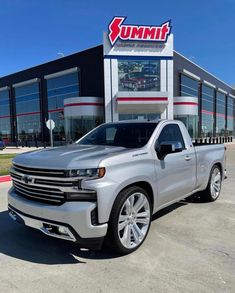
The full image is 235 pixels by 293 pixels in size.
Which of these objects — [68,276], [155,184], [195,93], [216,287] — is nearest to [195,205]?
[155,184]

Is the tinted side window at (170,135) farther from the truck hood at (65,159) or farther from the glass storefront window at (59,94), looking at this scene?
the glass storefront window at (59,94)

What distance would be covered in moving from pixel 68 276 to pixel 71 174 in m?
1.21

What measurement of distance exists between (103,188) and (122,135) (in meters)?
1.87

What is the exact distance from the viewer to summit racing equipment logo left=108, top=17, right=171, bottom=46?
34347mm

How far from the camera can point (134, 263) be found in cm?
367

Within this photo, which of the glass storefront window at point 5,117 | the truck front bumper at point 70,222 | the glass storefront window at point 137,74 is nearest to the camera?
the truck front bumper at point 70,222

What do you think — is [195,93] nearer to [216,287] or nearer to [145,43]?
[145,43]

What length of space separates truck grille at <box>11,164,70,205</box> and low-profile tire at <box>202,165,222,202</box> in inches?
153

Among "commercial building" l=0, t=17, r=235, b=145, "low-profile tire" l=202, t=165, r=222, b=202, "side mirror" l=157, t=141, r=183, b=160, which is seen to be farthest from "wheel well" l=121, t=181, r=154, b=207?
"commercial building" l=0, t=17, r=235, b=145

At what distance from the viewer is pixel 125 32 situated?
34594 mm

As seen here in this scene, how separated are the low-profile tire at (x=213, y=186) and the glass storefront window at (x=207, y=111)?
45715 millimetres

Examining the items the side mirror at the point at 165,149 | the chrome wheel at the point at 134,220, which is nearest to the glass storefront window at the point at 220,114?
the side mirror at the point at 165,149

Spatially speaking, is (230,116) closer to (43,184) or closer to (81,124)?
(81,124)

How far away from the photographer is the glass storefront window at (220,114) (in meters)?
61.3
